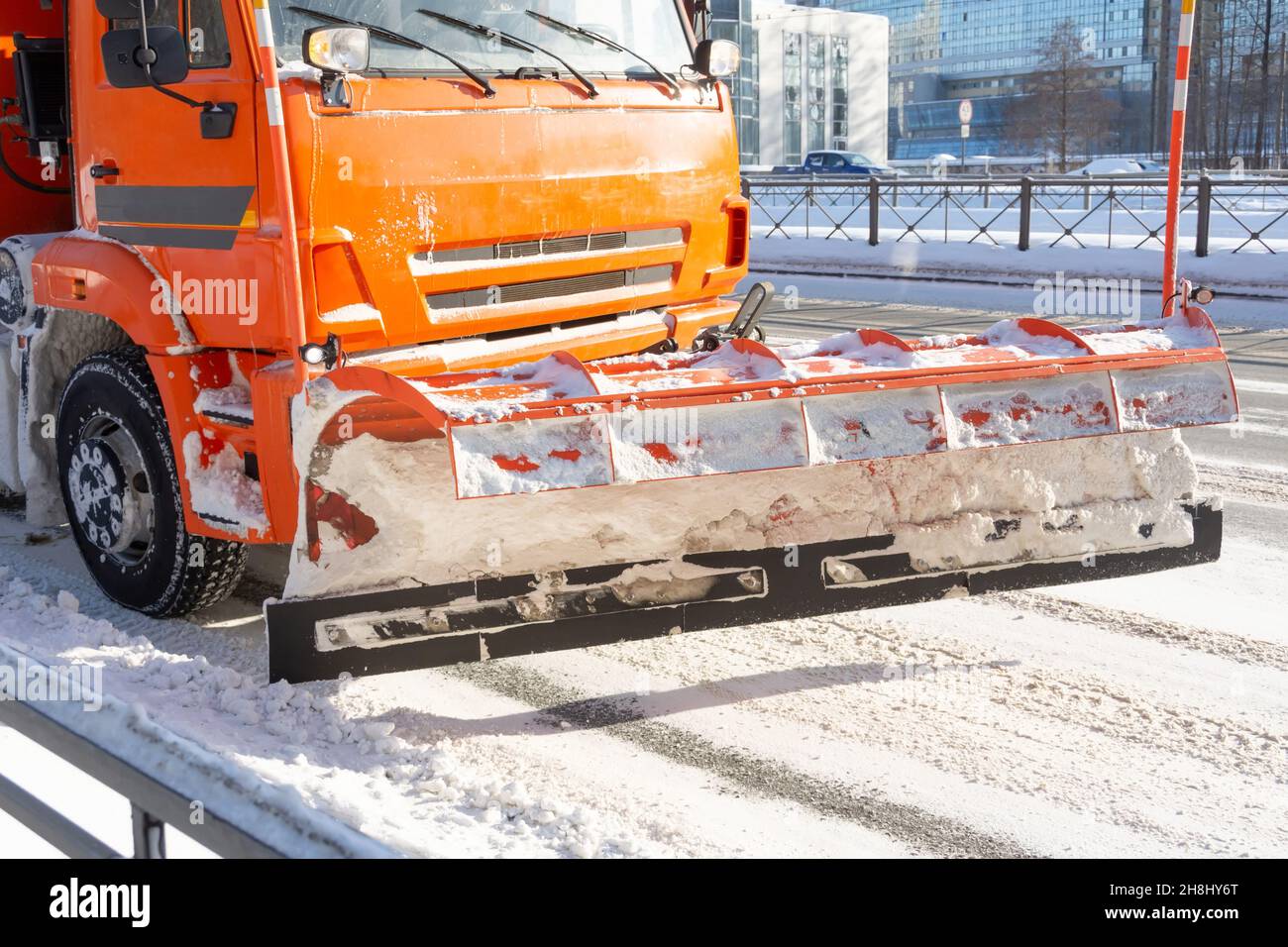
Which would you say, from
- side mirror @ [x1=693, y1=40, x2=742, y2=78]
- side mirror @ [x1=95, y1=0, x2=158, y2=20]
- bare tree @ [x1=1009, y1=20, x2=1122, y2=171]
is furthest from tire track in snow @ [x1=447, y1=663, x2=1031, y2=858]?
bare tree @ [x1=1009, y1=20, x2=1122, y2=171]

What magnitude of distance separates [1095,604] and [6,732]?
3644 mm

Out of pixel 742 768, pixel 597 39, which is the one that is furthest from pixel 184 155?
pixel 742 768

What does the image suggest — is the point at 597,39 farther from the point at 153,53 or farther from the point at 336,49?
the point at 153,53

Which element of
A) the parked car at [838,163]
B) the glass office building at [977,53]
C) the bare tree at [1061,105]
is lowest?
the parked car at [838,163]

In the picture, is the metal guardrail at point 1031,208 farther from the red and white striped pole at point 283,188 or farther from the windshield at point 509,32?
the red and white striped pole at point 283,188

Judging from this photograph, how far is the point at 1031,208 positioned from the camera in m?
21.4

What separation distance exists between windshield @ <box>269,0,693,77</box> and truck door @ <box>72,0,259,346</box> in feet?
0.76

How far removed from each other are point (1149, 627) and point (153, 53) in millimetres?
3768

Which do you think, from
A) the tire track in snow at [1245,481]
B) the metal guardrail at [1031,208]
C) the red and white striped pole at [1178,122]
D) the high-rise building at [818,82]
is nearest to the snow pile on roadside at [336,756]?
the red and white striped pole at [1178,122]

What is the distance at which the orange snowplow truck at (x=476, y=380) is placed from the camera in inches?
153

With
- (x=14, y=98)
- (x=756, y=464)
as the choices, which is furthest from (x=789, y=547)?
(x=14, y=98)

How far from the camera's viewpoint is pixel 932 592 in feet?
14.3

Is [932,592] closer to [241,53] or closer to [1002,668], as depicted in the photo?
[1002,668]

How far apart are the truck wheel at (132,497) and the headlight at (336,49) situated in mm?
1307
